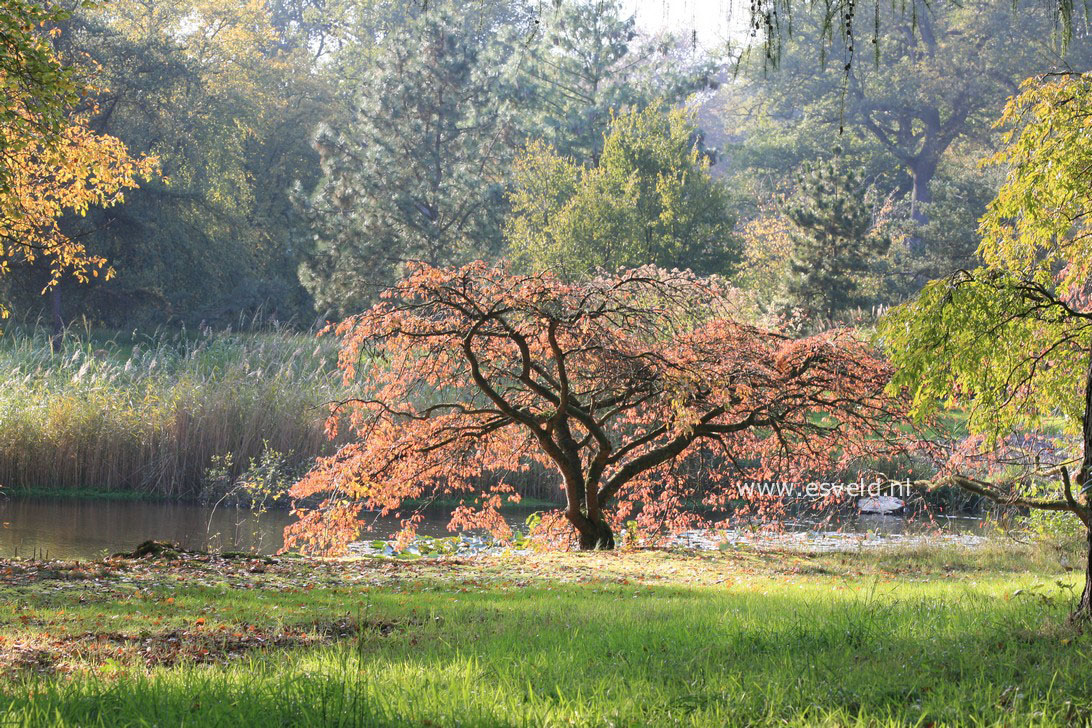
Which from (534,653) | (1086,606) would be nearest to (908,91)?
(1086,606)

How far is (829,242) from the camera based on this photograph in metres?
29.6

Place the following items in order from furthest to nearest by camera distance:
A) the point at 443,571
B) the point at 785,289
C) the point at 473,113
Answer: the point at 473,113
the point at 785,289
the point at 443,571

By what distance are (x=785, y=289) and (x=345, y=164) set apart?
1594 centimetres

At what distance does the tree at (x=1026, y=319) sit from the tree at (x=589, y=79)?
31.9m

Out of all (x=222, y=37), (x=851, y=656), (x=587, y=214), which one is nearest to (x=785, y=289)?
(x=587, y=214)

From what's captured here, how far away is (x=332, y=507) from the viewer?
12656 mm

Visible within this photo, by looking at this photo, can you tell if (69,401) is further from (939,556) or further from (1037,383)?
(1037,383)

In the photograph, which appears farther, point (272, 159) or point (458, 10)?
point (458, 10)

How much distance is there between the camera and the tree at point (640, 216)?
30.8m

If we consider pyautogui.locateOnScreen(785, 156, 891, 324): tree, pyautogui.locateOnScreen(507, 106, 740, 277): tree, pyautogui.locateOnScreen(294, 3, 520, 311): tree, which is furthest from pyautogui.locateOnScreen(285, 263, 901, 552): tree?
pyautogui.locateOnScreen(294, 3, 520, 311): tree

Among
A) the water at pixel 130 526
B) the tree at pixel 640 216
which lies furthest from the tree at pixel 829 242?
the water at pixel 130 526

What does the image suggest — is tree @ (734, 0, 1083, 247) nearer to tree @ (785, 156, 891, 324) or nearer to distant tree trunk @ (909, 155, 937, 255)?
distant tree trunk @ (909, 155, 937, 255)

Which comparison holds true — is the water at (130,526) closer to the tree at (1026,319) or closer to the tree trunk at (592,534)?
the tree trunk at (592,534)

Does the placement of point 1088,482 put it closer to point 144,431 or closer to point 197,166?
point 144,431
